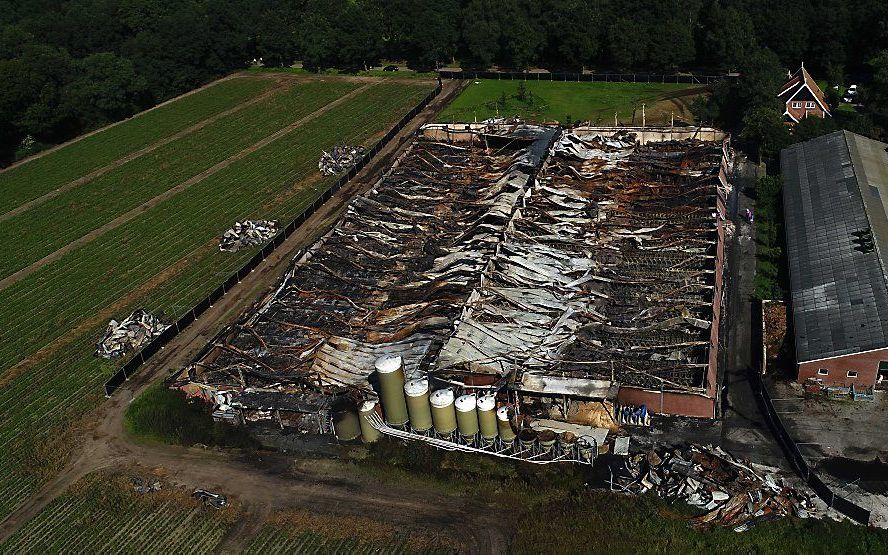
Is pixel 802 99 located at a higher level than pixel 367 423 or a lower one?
higher

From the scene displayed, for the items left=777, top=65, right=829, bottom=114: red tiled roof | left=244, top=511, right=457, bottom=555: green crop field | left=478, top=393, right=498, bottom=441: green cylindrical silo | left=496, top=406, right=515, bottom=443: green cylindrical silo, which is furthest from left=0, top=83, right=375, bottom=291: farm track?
left=777, top=65, right=829, bottom=114: red tiled roof

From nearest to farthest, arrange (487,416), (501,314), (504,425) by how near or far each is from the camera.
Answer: (487,416) < (504,425) < (501,314)

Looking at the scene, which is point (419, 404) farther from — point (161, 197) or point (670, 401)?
point (161, 197)

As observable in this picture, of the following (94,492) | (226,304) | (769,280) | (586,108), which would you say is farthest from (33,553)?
(586,108)

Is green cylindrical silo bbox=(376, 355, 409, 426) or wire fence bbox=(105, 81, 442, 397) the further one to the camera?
wire fence bbox=(105, 81, 442, 397)

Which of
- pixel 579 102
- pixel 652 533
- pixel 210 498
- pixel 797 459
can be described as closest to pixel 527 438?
pixel 652 533

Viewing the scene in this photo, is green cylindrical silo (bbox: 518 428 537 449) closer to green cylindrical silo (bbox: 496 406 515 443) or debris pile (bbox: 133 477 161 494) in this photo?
green cylindrical silo (bbox: 496 406 515 443)

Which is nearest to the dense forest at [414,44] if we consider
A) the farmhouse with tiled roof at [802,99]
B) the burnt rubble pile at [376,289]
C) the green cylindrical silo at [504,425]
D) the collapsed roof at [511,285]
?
the farmhouse with tiled roof at [802,99]
